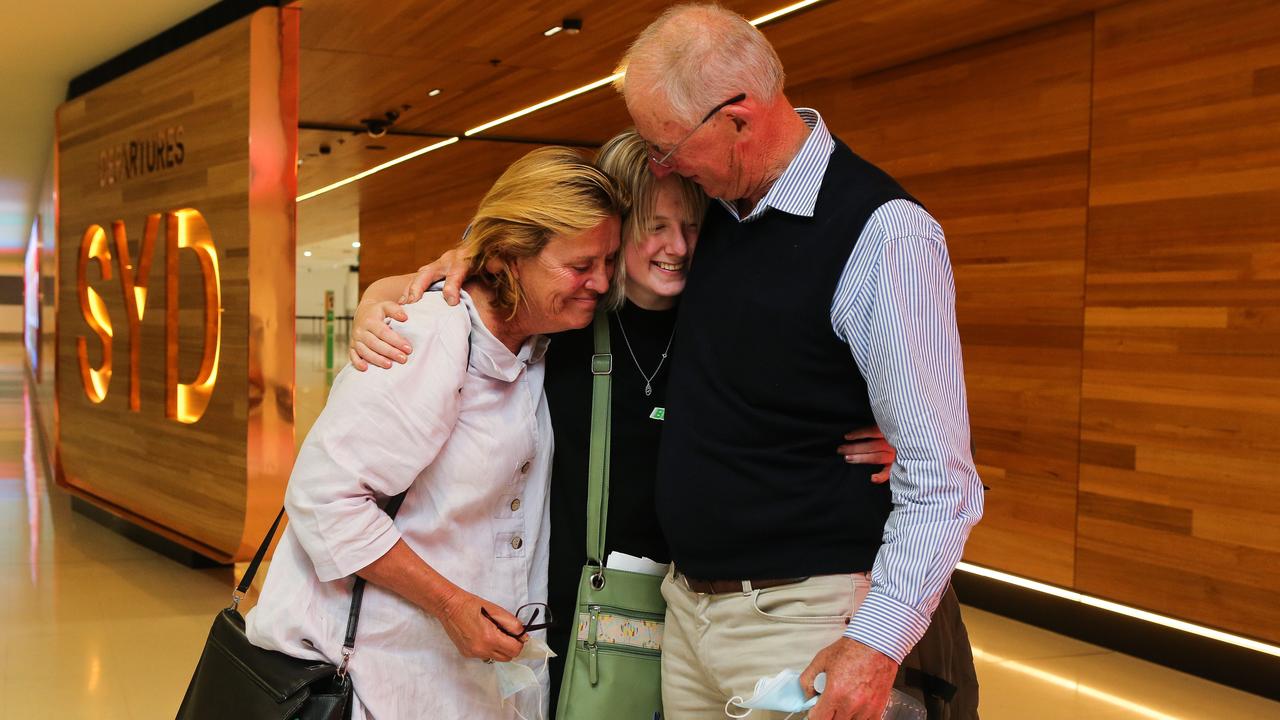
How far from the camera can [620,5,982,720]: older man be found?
57.4 inches

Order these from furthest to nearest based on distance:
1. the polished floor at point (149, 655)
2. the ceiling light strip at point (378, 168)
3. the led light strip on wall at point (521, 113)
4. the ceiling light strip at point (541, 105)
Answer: the ceiling light strip at point (378, 168) < the ceiling light strip at point (541, 105) < the led light strip on wall at point (521, 113) < the polished floor at point (149, 655)

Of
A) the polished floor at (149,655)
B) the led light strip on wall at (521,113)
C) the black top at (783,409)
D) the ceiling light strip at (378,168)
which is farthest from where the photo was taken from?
the ceiling light strip at (378,168)

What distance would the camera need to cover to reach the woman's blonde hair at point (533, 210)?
5.79 feet

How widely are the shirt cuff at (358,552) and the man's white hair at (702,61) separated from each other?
78 cm

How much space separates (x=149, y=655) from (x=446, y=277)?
356 cm

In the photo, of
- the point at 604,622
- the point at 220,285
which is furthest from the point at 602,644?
the point at 220,285

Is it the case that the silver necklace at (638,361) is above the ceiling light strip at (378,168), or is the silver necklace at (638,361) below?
below

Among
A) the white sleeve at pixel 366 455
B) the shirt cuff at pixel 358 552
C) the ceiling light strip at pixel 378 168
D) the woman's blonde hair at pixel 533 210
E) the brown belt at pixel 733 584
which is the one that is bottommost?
the brown belt at pixel 733 584

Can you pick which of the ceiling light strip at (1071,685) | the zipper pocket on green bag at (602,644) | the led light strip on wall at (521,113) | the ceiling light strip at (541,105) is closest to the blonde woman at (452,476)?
the zipper pocket on green bag at (602,644)

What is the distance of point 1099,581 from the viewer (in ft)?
16.5

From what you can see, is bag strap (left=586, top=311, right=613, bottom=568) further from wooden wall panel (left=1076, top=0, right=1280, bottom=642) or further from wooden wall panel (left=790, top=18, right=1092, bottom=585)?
wooden wall panel (left=790, top=18, right=1092, bottom=585)

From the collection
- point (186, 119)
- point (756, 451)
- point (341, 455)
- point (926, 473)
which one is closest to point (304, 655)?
point (341, 455)

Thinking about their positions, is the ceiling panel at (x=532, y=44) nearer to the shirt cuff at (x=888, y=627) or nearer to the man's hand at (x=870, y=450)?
the man's hand at (x=870, y=450)

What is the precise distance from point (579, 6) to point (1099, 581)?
12.4ft
